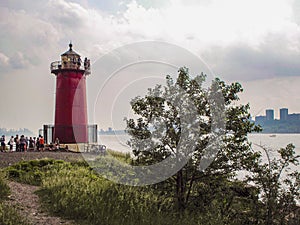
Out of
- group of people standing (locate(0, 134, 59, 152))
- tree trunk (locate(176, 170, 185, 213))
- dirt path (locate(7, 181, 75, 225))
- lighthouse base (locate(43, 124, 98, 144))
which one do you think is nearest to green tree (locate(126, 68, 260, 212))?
tree trunk (locate(176, 170, 185, 213))

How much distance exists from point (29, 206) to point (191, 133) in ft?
15.5

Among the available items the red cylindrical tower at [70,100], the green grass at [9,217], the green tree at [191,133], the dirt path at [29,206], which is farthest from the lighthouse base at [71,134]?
the green grass at [9,217]

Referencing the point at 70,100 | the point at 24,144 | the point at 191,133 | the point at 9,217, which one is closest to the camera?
the point at 9,217

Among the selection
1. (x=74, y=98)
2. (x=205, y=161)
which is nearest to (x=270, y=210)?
(x=205, y=161)

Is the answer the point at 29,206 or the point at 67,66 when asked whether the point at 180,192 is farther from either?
the point at 67,66

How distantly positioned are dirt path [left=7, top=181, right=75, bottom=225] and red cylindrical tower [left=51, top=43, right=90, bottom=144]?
Answer: 1948 cm

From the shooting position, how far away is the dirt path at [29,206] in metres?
9.86

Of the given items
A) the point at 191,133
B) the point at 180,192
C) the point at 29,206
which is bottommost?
the point at 29,206

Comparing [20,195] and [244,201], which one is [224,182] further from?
[20,195]

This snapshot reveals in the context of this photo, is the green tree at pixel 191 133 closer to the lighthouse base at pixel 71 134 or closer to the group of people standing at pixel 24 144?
the group of people standing at pixel 24 144

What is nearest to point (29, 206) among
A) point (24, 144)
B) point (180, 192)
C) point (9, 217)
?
point (9, 217)

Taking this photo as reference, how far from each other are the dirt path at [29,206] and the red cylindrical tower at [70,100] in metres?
19.5

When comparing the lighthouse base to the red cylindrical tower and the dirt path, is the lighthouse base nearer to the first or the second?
the red cylindrical tower

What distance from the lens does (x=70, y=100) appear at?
110 feet
